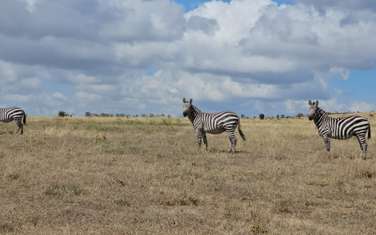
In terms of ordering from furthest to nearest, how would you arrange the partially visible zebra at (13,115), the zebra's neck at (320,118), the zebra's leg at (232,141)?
the partially visible zebra at (13,115) → the zebra's neck at (320,118) → the zebra's leg at (232,141)

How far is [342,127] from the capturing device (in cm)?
2361

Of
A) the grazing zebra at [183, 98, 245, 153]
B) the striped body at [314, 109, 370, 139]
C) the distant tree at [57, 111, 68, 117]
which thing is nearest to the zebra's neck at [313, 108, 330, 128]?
the striped body at [314, 109, 370, 139]

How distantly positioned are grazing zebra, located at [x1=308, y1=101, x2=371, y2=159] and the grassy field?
52.3 inches

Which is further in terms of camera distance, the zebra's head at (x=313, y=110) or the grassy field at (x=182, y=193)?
the zebra's head at (x=313, y=110)

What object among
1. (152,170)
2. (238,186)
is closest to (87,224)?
(238,186)

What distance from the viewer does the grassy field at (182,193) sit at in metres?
10.1

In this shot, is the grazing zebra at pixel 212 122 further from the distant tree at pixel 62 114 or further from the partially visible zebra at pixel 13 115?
the distant tree at pixel 62 114

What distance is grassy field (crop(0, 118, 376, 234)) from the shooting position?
1012 cm

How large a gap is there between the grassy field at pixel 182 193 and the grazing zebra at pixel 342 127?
1.33m

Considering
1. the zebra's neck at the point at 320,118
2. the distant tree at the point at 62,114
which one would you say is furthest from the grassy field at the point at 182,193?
the distant tree at the point at 62,114

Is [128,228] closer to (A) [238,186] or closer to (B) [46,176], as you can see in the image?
(A) [238,186]

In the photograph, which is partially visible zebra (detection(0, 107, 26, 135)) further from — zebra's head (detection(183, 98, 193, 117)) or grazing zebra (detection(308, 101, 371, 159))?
grazing zebra (detection(308, 101, 371, 159))

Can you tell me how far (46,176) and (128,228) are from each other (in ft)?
21.1

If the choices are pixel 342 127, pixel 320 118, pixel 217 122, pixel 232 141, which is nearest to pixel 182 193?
pixel 232 141
